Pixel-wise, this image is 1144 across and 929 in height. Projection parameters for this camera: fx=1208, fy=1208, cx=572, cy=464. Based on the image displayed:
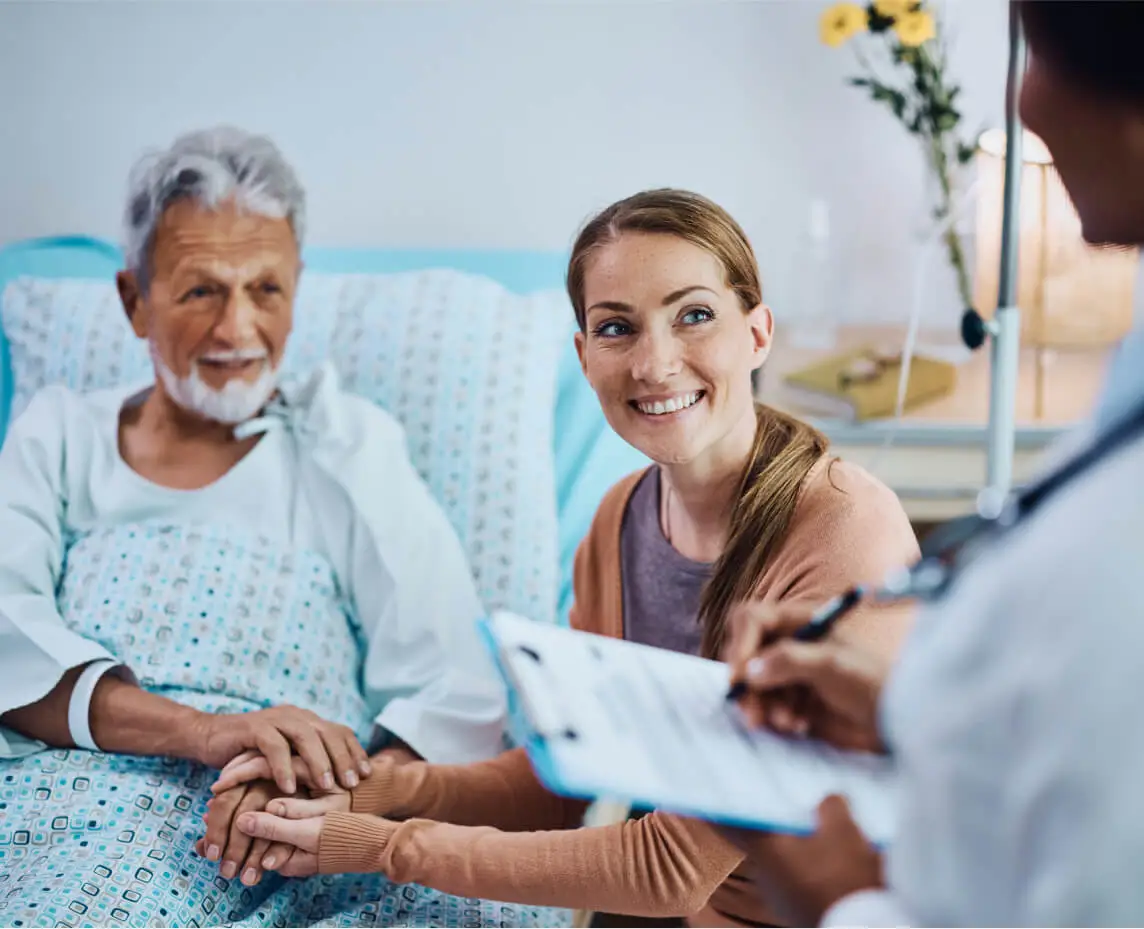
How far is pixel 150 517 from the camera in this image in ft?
4.91

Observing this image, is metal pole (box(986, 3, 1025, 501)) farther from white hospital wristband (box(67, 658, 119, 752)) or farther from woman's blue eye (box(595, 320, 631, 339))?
white hospital wristband (box(67, 658, 119, 752))

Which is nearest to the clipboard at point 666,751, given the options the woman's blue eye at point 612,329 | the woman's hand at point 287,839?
the woman's blue eye at point 612,329

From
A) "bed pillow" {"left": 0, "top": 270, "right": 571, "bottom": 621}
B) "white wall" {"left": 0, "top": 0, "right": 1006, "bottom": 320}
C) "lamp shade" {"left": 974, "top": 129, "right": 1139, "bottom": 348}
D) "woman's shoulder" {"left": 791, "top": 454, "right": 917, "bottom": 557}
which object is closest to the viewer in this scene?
"woman's shoulder" {"left": 791, "top": 454, "right": 917, "bottom": 557}

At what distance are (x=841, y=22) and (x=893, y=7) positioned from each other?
98 mm

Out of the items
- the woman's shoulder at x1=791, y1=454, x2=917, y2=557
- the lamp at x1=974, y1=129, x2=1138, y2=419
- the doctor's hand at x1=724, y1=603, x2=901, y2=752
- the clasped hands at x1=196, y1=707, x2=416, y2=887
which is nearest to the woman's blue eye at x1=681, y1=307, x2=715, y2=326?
the woman's shoulder at x1=791, y1=454, x2=917, y2=557

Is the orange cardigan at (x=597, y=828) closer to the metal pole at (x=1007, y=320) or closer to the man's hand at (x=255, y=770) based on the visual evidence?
the man's hand at (x=255, y=770)

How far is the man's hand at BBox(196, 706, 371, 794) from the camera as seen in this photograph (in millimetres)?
1271

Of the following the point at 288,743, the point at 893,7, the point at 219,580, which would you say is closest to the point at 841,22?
the point at 893,7

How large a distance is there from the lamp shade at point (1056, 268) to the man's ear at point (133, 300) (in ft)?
4.31

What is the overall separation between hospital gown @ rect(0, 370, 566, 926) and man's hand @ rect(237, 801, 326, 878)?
1.7 inches

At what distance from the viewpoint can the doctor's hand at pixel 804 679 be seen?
0.75 meters

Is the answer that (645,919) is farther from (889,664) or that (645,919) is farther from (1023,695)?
(1023,695)

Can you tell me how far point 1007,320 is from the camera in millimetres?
1522

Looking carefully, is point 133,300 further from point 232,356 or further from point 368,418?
point 368,418
